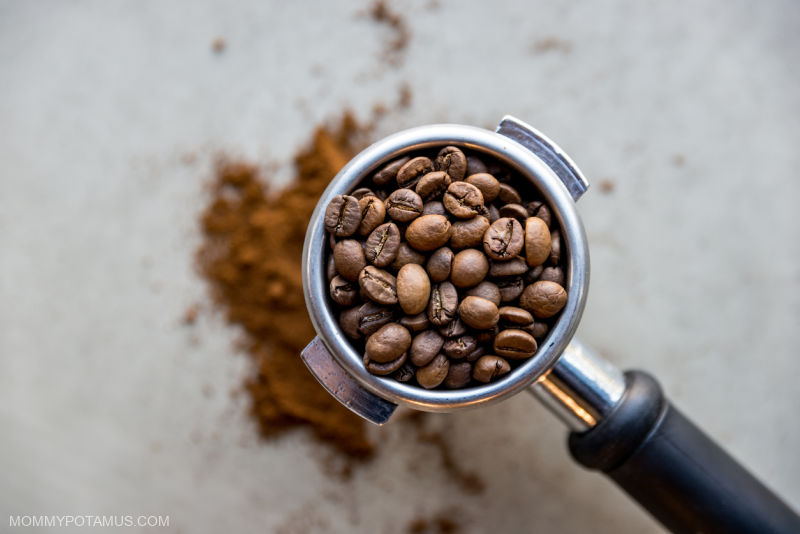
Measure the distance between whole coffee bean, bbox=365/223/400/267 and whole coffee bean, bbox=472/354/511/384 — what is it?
0.15m

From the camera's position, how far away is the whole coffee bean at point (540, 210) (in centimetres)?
65

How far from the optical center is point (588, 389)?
2.54 feet

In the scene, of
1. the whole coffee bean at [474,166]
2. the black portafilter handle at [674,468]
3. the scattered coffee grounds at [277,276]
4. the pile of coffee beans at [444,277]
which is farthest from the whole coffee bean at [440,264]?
the scattered coffee grounds at [277,276]

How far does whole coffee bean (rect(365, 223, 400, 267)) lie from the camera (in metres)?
0.63

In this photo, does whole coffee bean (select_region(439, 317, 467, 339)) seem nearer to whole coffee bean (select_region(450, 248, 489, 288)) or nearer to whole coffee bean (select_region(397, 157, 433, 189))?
whole coffee bean (select_region(450, 248, 489, 288))

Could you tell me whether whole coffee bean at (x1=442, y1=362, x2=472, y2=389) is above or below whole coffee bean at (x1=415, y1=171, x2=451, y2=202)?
below

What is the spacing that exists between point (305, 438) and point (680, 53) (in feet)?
3.48

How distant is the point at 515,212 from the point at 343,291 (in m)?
0.21

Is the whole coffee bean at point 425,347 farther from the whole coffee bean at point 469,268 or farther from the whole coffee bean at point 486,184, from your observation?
the whole coffee bean at point 486,184

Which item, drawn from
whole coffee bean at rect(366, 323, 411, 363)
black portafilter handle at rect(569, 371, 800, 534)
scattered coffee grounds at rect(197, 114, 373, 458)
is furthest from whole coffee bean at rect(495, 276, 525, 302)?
scattered coffee grounds at rect(197, 114, 373, 458)

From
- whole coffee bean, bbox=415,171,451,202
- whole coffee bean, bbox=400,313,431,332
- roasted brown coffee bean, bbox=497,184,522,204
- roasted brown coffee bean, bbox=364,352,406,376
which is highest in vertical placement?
roasted brown coffee bean, bbox=497,184,522,204

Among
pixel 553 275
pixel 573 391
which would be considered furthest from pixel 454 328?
pixel 573 391

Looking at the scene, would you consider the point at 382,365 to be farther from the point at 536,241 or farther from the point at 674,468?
the point at 674,468

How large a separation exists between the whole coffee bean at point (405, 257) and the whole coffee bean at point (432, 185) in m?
0.06
